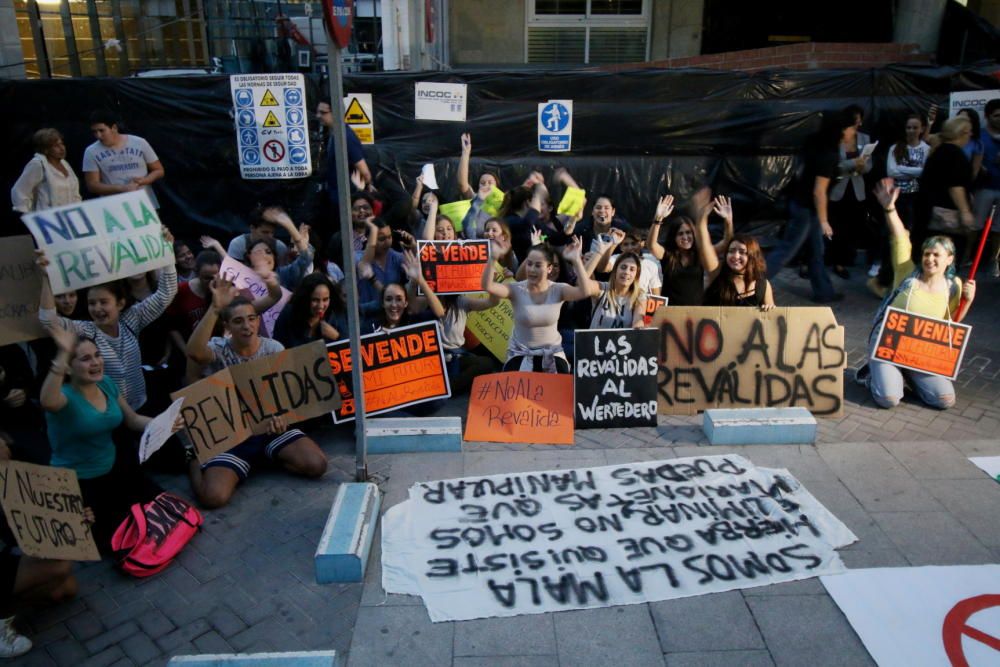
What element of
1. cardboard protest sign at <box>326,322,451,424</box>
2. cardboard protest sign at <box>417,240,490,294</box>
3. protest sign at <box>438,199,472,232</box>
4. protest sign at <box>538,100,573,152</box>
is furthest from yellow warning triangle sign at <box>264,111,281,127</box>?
cardboard protest sign at <box>326,322,451,424</box>

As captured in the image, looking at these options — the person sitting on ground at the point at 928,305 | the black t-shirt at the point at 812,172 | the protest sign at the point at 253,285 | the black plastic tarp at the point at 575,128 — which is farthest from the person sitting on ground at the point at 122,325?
the black t-shirt at the point at 812,172

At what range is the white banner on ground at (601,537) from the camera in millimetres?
4297

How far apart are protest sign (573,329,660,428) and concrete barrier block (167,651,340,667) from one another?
319cm

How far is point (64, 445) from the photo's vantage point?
4605 mm

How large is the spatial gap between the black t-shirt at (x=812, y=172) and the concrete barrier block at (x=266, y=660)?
7760mm

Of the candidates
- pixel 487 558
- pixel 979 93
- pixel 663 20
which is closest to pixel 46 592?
pixel 487 558

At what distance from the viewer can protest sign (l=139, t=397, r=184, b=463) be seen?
4602mm

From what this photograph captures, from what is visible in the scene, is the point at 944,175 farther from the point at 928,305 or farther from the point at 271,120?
the point at 271,120

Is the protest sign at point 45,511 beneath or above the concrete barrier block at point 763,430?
above

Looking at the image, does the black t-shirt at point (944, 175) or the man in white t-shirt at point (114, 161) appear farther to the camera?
the man in white t-shirt at point (114, 161)

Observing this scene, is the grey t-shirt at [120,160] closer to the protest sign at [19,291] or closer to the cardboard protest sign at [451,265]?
the cardboard protest sign at [451,265]

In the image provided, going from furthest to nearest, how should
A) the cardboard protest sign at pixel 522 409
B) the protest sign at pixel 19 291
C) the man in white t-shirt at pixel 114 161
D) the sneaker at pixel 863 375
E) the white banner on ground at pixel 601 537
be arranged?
the man in white t-shirt at pixel 114 161 < the sneaker at pixel 863 375 < the cardboard protest sign at pixel 522 409 < the protest sign at pixel 19 291 < the white banner on ground at pixel 601 537

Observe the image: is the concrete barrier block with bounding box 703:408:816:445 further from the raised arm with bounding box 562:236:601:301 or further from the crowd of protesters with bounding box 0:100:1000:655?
the raised arm with bounding box 562:236:601:301

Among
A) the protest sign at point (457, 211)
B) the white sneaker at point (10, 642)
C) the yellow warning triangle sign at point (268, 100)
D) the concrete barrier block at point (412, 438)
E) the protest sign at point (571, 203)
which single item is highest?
the yellow warning triangle sign at point (268, 100)
